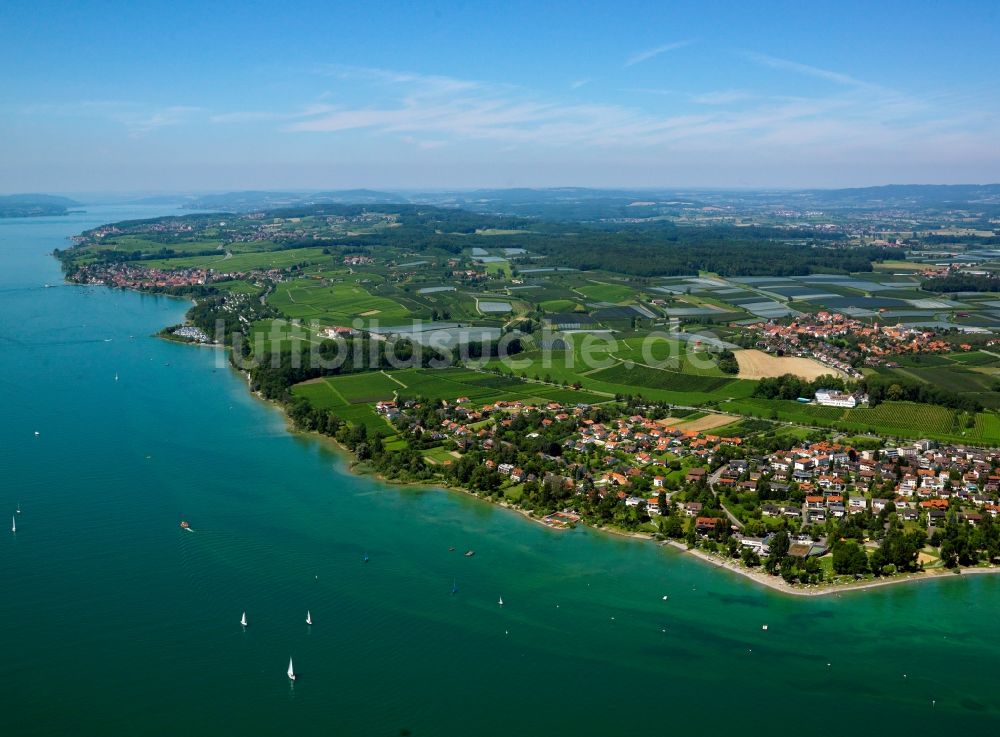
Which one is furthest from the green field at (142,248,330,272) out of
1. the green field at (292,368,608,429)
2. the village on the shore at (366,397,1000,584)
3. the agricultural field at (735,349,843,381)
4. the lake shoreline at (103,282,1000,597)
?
the lake shoreline at (103,282,1000,597)

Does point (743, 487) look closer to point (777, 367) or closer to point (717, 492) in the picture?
point (717, 492)

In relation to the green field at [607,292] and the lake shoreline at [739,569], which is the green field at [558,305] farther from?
the lake shoreline at [739,569]

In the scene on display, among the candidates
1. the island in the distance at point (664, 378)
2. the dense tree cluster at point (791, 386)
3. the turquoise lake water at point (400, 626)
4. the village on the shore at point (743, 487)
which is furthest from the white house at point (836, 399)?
the turquoise lake water at point (400, 626)

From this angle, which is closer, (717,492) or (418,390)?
(717,492)

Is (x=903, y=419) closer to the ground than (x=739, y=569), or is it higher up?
higher up

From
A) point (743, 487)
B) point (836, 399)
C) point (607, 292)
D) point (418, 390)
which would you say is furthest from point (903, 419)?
point (607, 292)

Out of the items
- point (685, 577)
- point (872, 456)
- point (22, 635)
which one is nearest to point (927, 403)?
point (872, 456)
